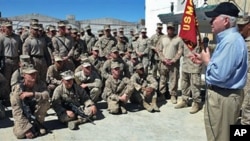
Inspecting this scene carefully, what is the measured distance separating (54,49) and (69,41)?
0.46 metres

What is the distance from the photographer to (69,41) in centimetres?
880

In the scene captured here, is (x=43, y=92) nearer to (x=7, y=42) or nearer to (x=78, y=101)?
(x=78, y=101)

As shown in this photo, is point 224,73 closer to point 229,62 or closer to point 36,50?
point 229,62

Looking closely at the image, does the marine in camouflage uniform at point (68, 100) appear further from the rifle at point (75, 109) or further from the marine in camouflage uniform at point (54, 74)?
the marine in camouflage uniform at point (54, 74)

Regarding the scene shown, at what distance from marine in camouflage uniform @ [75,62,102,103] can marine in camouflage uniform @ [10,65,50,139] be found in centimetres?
152

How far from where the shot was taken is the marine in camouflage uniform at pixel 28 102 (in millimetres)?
5492

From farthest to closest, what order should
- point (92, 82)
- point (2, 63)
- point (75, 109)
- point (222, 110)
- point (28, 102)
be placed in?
point (2, 63) → point (92, 82) → point (75, 109) → point (28, 102) → point (222, 110)

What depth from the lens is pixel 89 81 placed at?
7512 millimetres

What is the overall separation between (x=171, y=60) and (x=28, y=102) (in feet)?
A: 12.1

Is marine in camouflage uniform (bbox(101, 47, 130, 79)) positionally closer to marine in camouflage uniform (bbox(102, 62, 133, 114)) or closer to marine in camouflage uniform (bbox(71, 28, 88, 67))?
marine in camouflage uniform (bbox(102, 62, 133, 114))

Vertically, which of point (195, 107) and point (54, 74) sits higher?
point (54, 74)

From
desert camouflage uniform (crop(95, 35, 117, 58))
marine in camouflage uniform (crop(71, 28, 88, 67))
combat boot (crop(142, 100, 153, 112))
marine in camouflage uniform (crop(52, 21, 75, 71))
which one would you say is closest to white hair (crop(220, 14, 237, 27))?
combat boot (crop(142, 100, 153, 112))

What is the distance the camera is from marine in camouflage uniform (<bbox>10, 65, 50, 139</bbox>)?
18.0 feet

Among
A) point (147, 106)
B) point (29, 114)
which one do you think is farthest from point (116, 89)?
point (29, 114)
